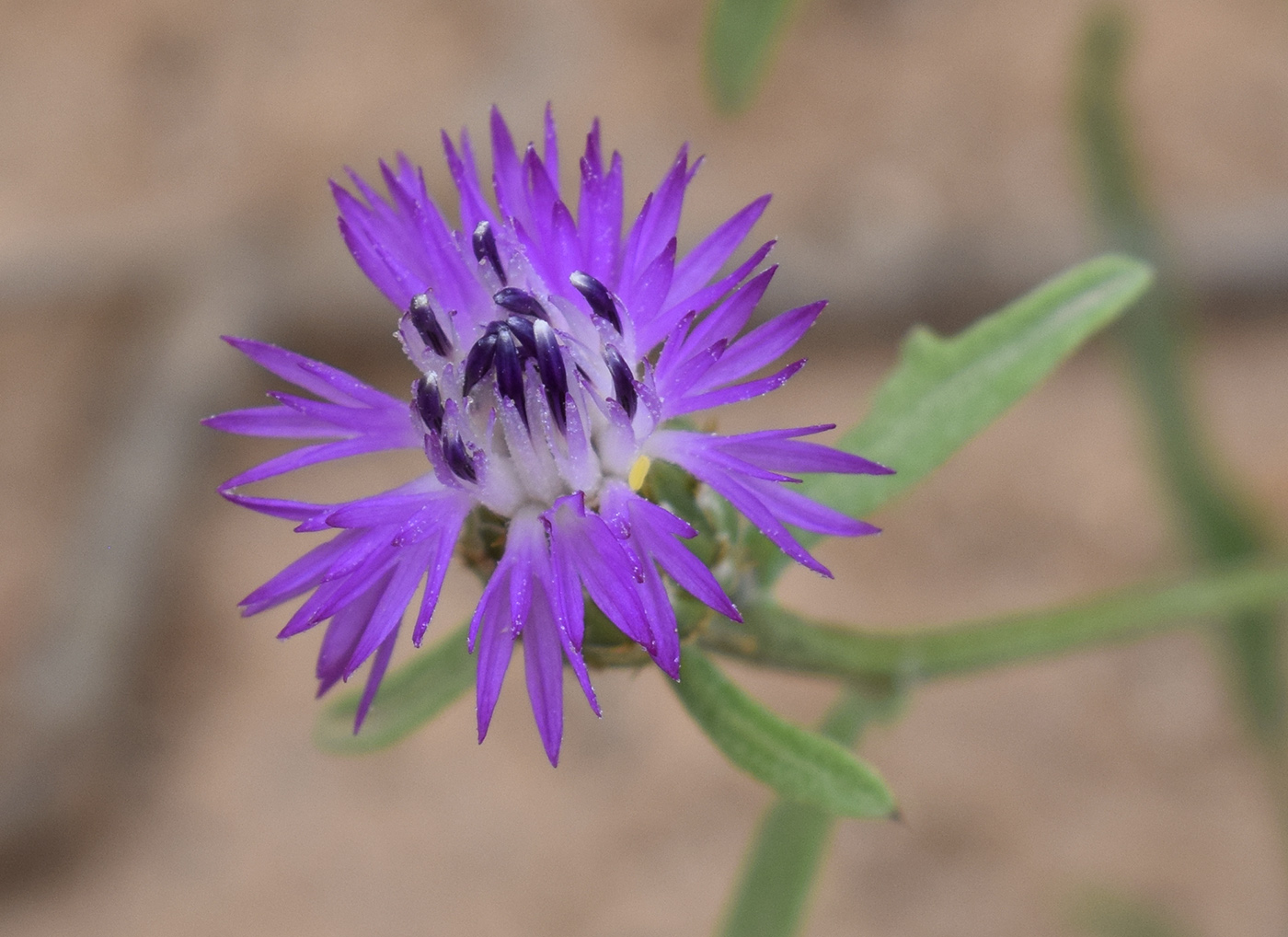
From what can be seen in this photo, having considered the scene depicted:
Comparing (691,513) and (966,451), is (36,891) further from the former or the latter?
(691,513)

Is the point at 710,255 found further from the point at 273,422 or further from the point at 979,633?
the point at 979,633

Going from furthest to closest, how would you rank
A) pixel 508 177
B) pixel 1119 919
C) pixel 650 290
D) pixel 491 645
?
pixel 1119 919
pixel 508 177
pixel 650 290
pixel 491 645

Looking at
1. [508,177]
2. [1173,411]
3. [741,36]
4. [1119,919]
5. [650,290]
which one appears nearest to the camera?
[650,290]

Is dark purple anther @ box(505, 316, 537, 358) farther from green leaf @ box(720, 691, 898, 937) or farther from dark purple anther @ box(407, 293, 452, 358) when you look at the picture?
green leaf @ box(720, 691, 898, 937)

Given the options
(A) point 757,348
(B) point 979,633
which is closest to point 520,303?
(A) point 757,348

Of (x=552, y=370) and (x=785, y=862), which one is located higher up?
(x=552, y=370)

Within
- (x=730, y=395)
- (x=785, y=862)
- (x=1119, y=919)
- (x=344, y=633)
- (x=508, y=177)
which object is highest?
(x=508, y=177)

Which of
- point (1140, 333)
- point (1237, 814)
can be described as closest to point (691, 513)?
point (1140, 333)
